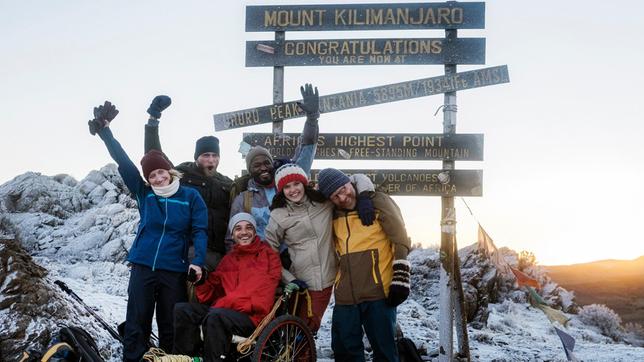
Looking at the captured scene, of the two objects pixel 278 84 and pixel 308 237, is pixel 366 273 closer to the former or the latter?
pixel 308 237

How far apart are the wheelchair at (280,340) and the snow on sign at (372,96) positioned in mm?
3513

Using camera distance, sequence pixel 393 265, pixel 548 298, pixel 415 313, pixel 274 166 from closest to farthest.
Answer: pixel 393 265, pixel 274 166, pixel 415 313, pixel 548 298

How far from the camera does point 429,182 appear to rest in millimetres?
7293

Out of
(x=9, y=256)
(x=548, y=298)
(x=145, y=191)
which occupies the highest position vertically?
(x=145, y=191)

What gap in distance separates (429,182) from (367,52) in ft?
6.49

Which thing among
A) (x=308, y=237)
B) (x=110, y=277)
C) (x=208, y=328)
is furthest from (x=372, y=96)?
(x=110, y=277)

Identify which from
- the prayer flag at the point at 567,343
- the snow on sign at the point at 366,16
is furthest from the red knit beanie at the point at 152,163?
the prayer flag at the point at 567,343

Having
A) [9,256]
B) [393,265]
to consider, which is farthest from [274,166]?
[9,256]

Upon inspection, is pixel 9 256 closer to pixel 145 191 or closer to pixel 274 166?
pixel 145 191

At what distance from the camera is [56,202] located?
16.6 metres

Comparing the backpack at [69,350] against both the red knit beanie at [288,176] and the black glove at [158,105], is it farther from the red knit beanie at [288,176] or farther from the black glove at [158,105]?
the black glove at [158,105]

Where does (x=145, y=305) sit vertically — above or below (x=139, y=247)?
below

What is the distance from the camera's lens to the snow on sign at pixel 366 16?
7.29 m

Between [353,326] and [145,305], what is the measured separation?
5.76ft
